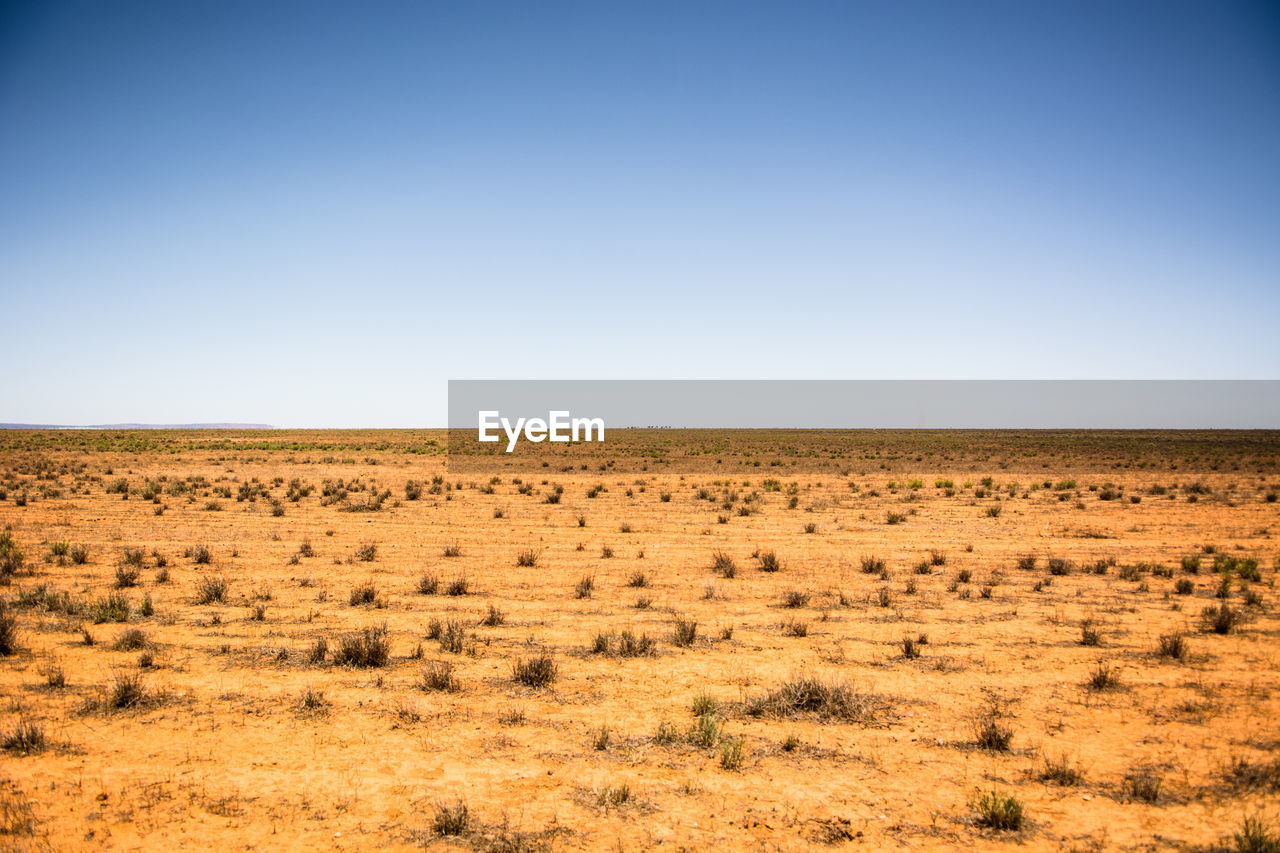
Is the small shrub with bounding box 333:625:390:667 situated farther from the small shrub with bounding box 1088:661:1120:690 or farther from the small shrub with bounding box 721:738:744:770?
the small shrub with bounding box 1088:661:1120:690

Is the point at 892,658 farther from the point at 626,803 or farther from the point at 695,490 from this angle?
the point at 695,490

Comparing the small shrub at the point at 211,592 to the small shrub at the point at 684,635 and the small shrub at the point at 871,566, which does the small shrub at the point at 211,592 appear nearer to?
the small shrub at the point at 684,635

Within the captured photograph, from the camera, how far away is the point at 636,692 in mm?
8109

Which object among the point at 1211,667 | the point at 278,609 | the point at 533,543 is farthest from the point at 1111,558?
the point at 278,609

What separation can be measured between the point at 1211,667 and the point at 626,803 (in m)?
7.81

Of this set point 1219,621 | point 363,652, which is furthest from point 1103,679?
point 363,652

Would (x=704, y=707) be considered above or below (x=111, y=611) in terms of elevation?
below

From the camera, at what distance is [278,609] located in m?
11.5

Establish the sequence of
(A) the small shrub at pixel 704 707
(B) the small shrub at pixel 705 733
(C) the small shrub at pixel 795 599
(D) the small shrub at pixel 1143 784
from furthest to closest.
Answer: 1. (C) the small shrub at pixel 795 599
2. (A) the small shrub at pixel 704 707
3. (B) the small shrub at pixel 705 733
4. (D) the small shrub at pixel 1143 784

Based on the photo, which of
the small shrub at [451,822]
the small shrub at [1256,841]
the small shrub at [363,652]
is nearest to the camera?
the small shrub at [1256,841]

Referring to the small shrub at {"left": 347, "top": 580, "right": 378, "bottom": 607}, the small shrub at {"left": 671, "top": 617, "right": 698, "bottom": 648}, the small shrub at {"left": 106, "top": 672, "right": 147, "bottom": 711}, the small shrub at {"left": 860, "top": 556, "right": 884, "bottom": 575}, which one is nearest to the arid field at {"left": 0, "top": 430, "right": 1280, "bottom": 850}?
the small shrub at {"left": 106, "top": 672, "right": 147, "bottom": 711}

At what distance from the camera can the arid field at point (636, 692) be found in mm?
5504

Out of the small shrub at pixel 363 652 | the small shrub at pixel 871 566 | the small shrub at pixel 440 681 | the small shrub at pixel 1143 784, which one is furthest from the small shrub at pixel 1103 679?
the small shrub at pixel 363 652

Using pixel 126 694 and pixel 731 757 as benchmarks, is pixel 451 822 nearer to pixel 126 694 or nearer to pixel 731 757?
pixel 731 757
